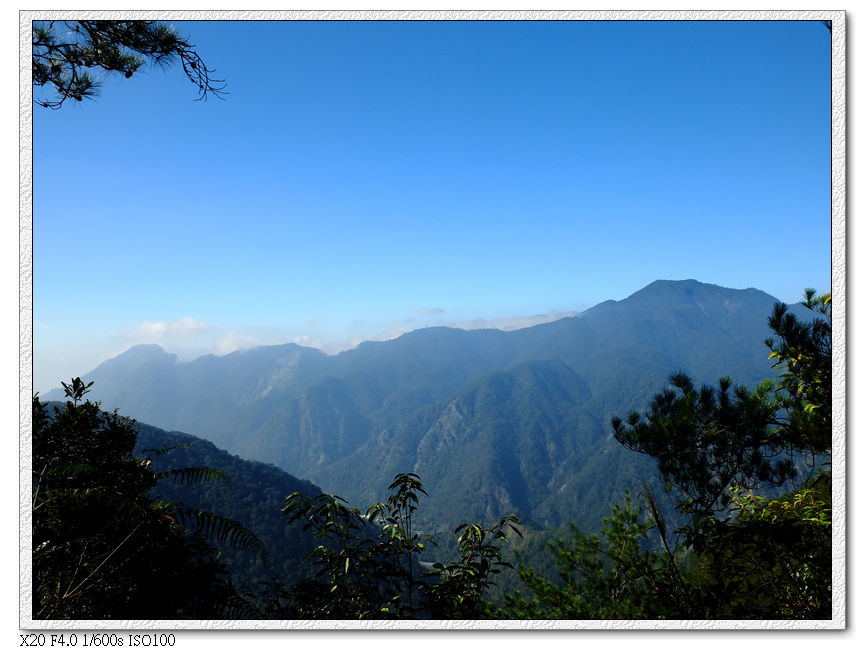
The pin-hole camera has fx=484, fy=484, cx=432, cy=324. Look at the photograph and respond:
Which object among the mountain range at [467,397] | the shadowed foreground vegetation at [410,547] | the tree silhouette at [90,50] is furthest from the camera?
the mountain range at [467,397]

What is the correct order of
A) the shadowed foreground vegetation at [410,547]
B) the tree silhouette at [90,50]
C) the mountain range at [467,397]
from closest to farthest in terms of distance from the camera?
1. the shadowed foreground vegetation at [410,547]
2. the tree silhouette at [90,50]
3. the mountain range at [467,397]

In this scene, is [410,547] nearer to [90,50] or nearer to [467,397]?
[90,50]

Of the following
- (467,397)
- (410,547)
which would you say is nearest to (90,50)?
(410,547)

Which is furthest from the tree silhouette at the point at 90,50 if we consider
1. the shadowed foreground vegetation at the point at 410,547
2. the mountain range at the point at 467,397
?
the mountain range at the point at 467,397

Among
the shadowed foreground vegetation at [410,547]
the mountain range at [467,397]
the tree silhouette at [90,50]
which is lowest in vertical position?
the mountain range at [467,397]

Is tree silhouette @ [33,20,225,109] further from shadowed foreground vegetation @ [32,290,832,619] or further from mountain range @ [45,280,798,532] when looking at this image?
mountain range @ [45,280,798,532]

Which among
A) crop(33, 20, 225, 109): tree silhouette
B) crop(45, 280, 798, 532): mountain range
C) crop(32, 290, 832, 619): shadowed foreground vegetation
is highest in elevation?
crop(33, 20, 225, 109): tree silhouette

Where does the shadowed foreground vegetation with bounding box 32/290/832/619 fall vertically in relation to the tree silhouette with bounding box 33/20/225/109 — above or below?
below

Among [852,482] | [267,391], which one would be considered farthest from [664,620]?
[267,391]

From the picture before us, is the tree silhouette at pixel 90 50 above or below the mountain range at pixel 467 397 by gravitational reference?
above

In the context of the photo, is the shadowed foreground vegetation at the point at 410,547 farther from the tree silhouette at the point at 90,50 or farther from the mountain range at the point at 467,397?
the mountain range at the point at 467,397

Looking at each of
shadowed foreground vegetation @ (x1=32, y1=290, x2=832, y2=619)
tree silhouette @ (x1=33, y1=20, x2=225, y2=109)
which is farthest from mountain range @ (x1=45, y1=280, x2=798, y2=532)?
tree silhouette @ (x1=33, y1=20, x2=225, y2=109)
